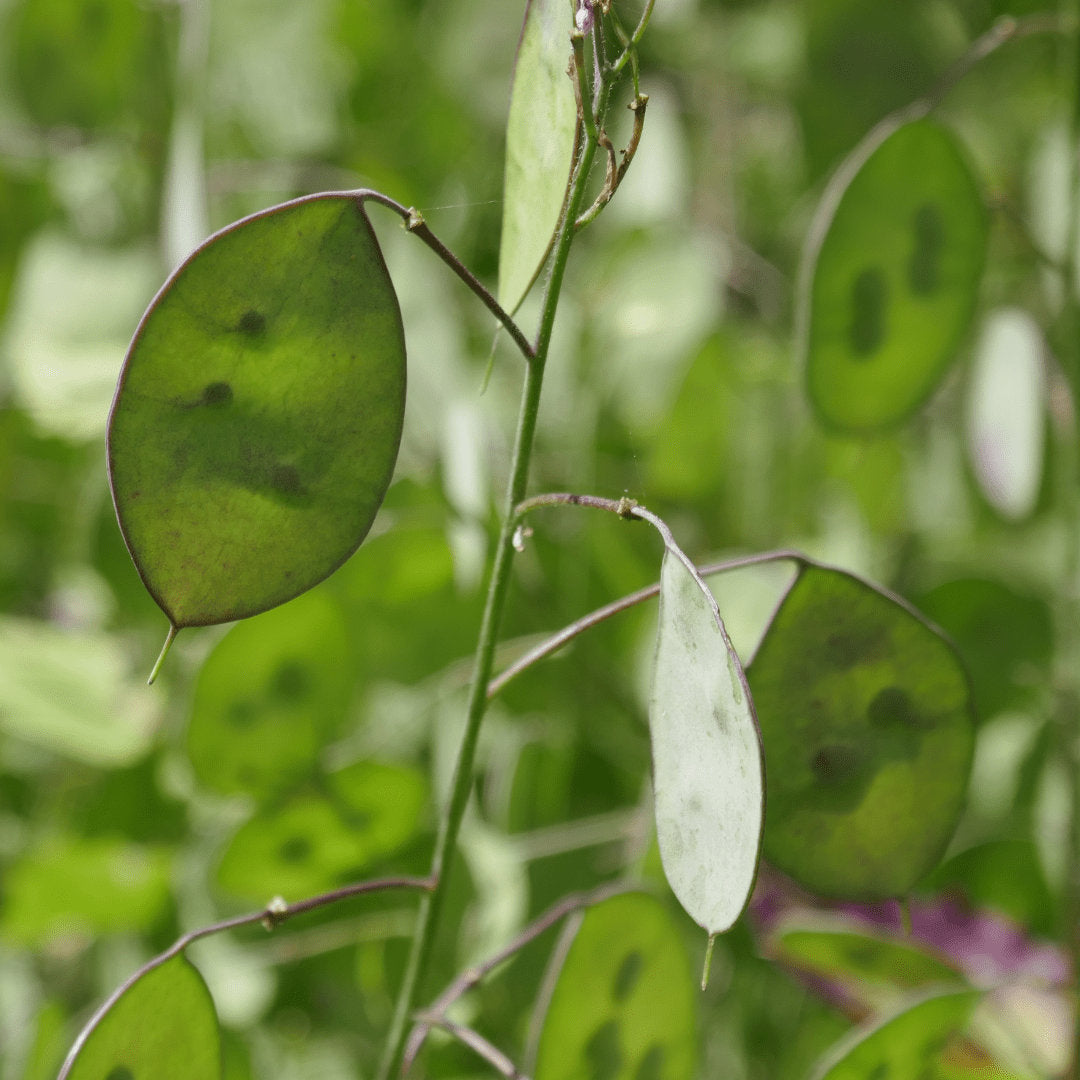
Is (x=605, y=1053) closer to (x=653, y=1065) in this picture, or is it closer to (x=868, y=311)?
(x=653, y=1065)

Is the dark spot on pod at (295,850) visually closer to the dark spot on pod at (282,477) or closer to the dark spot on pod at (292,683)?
the dark spot on pod at (292,683)

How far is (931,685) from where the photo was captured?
240mm

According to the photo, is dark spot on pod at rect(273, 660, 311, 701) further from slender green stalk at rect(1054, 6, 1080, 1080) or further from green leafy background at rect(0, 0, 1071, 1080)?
slender green stalk at rect(1054, 6, 1080, 1080)

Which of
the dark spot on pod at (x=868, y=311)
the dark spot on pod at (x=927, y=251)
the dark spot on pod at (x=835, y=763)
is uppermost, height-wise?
the dark spot on pod at (x=927, y=251)

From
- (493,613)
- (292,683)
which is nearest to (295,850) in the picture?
(292,683)

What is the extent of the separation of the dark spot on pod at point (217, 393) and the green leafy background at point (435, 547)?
133 mm

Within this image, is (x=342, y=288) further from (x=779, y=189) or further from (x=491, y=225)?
(x=779, y=189)

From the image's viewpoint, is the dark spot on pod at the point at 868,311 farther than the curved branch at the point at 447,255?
Yes

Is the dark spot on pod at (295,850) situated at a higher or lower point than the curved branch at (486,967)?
lower

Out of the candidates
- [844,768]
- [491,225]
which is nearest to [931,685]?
[844,768]

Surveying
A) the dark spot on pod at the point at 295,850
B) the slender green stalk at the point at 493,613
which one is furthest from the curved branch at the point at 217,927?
the dark spot on pod at the point at 295,850

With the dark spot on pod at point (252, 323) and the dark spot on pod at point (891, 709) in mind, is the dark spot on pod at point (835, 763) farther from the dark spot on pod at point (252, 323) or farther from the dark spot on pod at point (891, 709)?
the dark spot on pod at point (252, 323)

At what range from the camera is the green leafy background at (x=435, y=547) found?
15.3 inches

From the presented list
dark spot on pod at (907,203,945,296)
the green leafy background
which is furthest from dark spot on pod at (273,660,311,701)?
dark spot on pod at (907,203,945,296)
